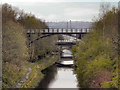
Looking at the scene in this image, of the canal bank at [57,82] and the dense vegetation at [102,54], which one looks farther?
the canal bank at [57,82]

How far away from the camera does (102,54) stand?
23.1m

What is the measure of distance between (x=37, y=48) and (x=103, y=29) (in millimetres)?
19939

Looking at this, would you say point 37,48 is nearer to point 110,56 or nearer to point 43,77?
point 43,77

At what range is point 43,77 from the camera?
32.7 metres

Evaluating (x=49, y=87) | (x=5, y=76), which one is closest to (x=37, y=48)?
(x=49, y=87)

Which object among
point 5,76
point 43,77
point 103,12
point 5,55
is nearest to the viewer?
point 5,76

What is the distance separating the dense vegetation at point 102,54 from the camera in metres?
19.4

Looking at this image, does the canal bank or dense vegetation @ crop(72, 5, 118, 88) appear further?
the canal bank

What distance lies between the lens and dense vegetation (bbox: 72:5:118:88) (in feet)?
63.6

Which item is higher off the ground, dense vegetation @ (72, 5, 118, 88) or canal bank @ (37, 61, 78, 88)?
dense vegetation @ (72, 5, 118, 88)

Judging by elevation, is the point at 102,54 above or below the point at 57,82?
above

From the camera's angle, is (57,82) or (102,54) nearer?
(102,54)

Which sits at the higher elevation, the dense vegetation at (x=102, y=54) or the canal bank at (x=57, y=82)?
the dense vegetation at (x=102, y=54)

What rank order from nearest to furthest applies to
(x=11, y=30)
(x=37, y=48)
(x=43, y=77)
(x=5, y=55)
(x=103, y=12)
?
(x=5, y=55)
(x=11, y=30)
(x=103, y=12)
(x=43, y=77)
(x=37, y=48)
